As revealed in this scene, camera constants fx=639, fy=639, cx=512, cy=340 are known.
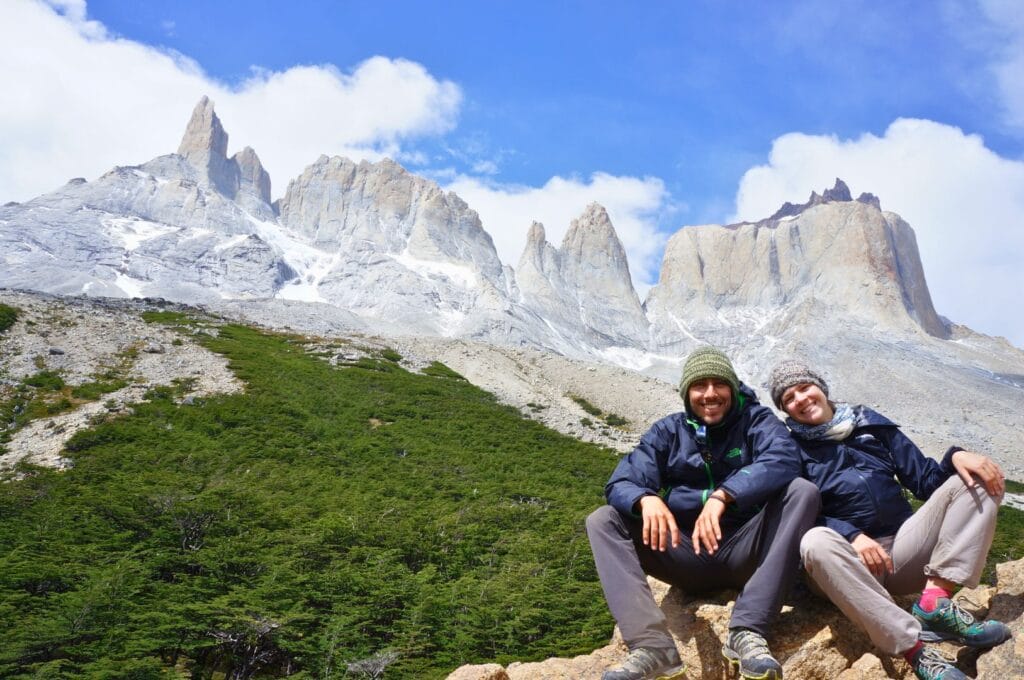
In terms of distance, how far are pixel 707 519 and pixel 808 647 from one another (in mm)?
994

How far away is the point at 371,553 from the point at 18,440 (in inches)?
560

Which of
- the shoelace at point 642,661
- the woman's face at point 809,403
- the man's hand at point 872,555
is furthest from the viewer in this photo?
the woman's face at point 809,403

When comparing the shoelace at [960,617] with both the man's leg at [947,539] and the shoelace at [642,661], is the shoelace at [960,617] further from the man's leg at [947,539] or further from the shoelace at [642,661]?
the shoelace at [642,661]

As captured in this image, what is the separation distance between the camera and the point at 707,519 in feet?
13.3

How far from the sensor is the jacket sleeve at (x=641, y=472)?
434cm

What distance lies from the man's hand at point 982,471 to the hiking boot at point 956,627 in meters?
0.71

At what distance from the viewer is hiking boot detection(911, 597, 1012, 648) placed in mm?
3607

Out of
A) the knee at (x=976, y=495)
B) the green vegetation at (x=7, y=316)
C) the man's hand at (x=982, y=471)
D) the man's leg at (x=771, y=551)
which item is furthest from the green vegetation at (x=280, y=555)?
the green vegetation at (x=7, y=316)

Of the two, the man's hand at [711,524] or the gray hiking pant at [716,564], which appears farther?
the man's hand at [711,524]

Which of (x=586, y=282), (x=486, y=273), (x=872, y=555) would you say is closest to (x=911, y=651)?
(x=872, y=555)

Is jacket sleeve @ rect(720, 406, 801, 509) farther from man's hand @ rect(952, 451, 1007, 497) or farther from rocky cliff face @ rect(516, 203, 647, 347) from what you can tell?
rocky cliff face @ rect(516, 203, 647, 347)

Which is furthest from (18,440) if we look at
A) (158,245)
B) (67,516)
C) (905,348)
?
(158,245)

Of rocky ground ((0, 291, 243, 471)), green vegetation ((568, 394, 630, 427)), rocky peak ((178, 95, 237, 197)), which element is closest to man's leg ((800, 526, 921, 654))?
rocky ground ((0, 291, 243, 471))

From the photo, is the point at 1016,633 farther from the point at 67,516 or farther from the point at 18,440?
the point at 18,440
